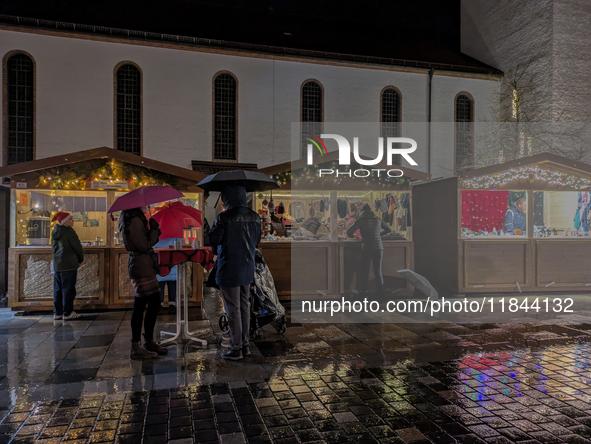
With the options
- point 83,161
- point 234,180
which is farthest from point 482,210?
point 83,161

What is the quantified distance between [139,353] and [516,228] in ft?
30.1

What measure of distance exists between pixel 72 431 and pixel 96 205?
669 cm

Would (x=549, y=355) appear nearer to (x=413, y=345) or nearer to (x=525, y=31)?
(x=413, y=345)

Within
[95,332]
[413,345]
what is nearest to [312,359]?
[413,345]

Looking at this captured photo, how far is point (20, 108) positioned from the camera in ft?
51.3

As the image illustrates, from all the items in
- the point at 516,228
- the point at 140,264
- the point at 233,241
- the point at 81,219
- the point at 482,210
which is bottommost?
the point at 140,264

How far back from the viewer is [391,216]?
10.7 metres

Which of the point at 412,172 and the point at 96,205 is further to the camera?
the point at 412,172

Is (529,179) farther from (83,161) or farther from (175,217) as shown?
(83,161)

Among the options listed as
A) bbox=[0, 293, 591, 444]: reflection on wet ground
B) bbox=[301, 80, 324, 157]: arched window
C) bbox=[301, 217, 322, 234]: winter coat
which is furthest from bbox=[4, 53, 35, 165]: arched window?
bbox=[0, 293, 591, 444]: reflection on wet ground

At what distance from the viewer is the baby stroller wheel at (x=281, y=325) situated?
6836 millimetres

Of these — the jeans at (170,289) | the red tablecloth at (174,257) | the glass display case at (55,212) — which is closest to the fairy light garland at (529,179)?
the red tablecloth at (174,257)

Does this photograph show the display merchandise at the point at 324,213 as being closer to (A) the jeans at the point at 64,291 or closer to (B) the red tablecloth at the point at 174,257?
(B) the red tablecloth at the point at 174,257

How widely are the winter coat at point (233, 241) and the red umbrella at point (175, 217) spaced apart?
169 centimetres
